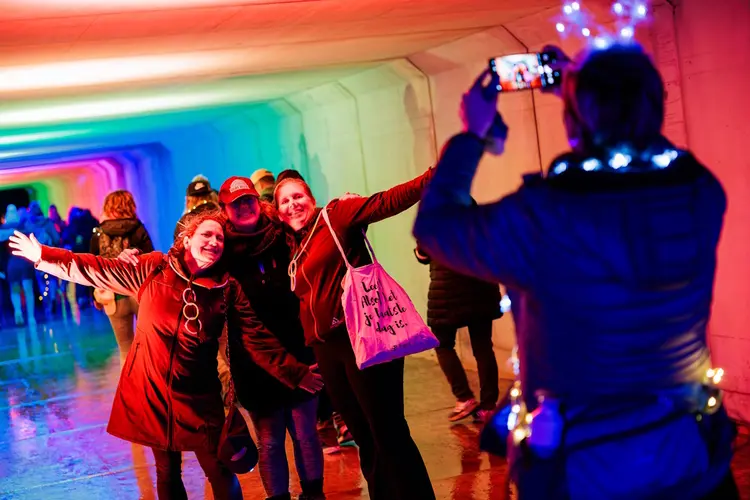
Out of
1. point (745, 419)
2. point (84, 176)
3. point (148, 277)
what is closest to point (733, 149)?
point (745, 419)

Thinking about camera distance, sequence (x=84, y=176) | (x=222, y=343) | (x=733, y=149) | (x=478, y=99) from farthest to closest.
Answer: (x=84, y=176), (x=222, y=343), (x=733, y=149), (x=478, y=99)

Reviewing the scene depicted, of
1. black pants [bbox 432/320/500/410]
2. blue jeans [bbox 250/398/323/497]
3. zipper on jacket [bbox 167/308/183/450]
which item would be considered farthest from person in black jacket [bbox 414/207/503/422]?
zipper on jacket [bbox 167/308/183/450]

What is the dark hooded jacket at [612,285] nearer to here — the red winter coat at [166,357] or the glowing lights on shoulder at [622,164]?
the glowing lights on shoulder at [622,164]

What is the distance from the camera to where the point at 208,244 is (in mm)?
5449

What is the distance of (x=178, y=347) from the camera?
532 centimetres

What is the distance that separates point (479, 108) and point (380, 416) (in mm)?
2952

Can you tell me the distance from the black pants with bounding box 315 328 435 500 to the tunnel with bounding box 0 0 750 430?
2.39 meters

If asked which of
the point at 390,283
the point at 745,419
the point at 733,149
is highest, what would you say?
the point at 733,149

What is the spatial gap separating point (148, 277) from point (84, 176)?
31.6 meters

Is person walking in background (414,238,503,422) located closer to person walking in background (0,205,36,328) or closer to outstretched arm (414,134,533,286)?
outstretched arm (414,134,533,286)

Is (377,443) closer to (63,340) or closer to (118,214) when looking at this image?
(118,214)

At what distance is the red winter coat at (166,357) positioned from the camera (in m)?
5.32

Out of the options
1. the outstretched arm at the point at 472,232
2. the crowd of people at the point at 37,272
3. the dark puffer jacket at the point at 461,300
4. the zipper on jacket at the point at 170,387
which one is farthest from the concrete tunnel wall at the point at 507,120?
the crowd of people at the point at 37,272

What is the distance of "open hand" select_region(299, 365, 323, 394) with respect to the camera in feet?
18.5
